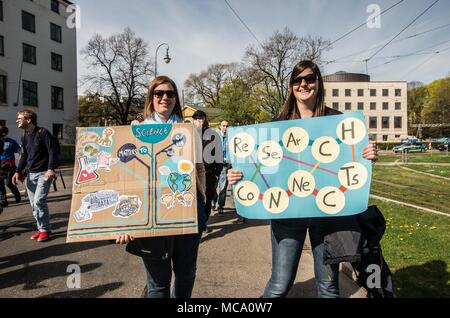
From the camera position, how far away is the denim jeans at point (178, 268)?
6.95 feet

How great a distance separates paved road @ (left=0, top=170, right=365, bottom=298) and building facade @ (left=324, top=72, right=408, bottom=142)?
73.9m

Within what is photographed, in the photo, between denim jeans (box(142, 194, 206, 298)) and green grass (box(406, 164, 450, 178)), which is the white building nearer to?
denim jeans (box(142, 194, 206, 298))

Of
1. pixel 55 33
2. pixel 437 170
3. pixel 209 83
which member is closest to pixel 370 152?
pixel 437 170

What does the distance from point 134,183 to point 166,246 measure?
0.47 m

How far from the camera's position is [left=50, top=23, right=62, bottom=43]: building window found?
3264 cm

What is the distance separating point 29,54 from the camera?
29906 millimetres

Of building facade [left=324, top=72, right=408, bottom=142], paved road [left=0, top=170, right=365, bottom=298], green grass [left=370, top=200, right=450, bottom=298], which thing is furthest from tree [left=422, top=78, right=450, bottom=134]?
paved road [left=0, top=170, right=365, bottom=298]

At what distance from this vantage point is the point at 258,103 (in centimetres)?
4516

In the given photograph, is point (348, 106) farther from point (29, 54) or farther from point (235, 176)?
point (235, 176)

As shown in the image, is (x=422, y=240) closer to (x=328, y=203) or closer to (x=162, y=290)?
(x=328, y=203)

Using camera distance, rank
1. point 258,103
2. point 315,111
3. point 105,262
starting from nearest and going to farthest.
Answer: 1. point 315,111
2. point 105,262
3. point 258,103

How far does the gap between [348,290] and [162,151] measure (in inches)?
91.3

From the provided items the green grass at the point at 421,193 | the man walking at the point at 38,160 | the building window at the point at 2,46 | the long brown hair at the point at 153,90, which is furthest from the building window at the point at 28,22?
the long brown hair at the point at 153,90

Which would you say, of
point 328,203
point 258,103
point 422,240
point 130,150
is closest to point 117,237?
point 130,150
